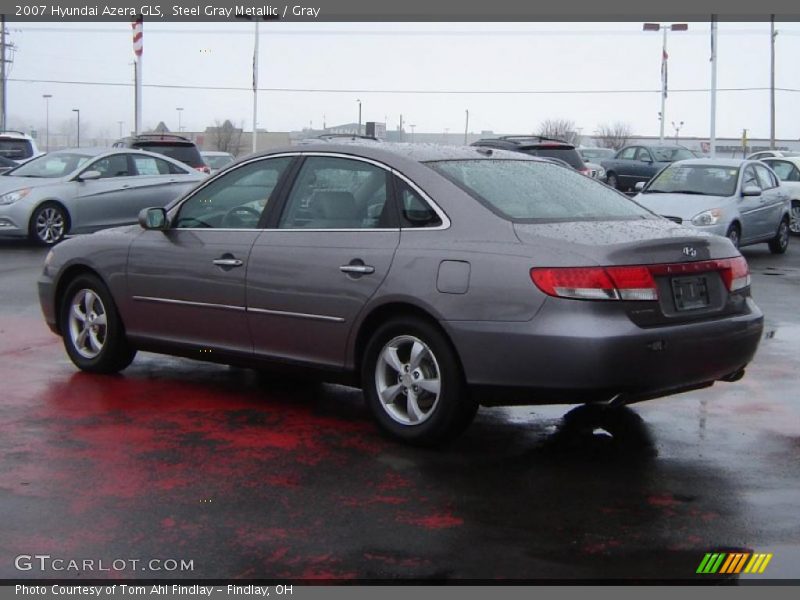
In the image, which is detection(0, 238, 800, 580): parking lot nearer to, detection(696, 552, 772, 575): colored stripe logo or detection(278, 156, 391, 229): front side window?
detection(696, 552, 772, 575): colored stripe logo

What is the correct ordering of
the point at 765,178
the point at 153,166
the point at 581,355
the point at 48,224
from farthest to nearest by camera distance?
the point at 153,166
the point at 765,178
the point at 48,224
the point at 581,355

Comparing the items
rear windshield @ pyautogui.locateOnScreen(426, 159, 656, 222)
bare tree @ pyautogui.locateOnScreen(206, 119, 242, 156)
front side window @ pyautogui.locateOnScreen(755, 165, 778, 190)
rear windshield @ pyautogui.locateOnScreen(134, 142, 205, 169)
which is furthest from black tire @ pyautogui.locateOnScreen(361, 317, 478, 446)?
bare tree @ pyautogui.locateOnScreen(206, 119, 242, 156)

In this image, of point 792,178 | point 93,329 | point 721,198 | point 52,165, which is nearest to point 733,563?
point 93,329

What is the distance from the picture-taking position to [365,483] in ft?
17.9

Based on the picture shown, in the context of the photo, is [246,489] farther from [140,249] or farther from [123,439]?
[140,249]

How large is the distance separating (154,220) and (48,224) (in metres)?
11.0

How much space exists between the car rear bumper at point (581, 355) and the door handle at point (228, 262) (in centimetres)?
163

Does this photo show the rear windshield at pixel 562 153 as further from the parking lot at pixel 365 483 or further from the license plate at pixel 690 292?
the license plate at pixel 690 292

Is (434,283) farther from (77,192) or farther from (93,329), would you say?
(77,192)

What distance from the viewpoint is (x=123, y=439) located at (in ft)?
20.5

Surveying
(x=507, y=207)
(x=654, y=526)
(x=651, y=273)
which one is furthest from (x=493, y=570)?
(x=507, y=207)

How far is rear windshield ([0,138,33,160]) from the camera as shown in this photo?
26.0 meters

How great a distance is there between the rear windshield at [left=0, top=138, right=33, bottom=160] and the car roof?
808 inches

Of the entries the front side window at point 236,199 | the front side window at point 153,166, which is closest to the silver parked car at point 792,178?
the front side window at point 153,166
